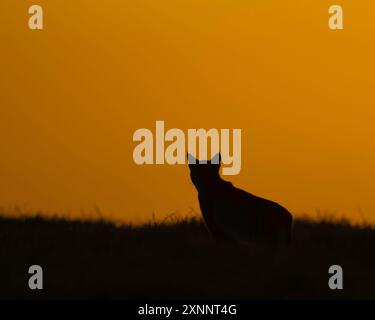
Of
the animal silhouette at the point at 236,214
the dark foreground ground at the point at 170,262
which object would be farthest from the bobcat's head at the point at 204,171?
the dark foreground ground at the point at 170,262

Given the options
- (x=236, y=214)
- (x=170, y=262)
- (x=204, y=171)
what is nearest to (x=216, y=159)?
(x=204, y=171)

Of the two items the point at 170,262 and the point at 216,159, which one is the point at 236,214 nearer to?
the point at 216,159

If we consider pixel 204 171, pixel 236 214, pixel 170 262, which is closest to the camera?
pixel 170 262

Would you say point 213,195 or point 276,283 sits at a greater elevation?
point 213,195

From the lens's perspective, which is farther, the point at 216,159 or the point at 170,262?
the point at 216,159

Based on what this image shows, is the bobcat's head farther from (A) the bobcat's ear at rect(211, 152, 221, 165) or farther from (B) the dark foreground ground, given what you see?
(B) the dark foreground ground

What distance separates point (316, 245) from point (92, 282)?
10.0 feet

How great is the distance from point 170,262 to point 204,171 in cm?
241

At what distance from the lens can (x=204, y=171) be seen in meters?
12.8

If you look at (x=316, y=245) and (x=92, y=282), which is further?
(x=316, y=245)
